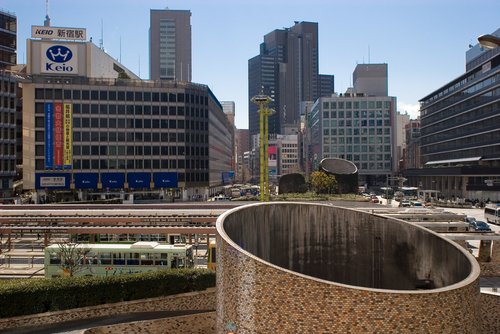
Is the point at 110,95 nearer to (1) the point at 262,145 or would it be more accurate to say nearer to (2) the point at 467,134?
(1) the point at 262,145

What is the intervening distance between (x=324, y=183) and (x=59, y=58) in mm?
55618

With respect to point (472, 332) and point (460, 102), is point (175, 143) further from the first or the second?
point (472, 332)

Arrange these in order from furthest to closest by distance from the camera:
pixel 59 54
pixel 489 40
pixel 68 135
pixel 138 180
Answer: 1. pixel 138 180
2. pixel 68 135
3. pixel 59 54
4. pixel 489 40

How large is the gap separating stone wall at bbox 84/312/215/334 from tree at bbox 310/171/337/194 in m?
67.4

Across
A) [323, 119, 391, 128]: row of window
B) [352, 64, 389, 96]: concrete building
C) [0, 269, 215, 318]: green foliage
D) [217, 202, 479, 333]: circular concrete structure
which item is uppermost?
[352, 64, 389, 96]: concrete building

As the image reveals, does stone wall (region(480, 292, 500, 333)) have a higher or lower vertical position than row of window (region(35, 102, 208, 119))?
lower

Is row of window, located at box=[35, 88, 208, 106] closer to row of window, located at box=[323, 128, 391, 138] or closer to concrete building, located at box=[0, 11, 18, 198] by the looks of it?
concrete building, located at box=[0, 11, 18, 198]

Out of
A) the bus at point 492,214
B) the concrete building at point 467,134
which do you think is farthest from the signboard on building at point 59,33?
the concrete building at point 467,134

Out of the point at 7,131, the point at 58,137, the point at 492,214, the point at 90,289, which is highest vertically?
the point at 7,131

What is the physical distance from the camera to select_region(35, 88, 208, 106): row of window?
9281 cm

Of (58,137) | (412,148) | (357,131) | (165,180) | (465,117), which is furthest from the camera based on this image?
(412,148)

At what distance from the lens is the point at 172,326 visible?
26484 millimetres

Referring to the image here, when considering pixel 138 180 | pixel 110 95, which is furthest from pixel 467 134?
pixel 110 95

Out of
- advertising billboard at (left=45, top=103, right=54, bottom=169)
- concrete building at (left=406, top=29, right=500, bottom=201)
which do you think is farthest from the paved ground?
concrete building at (left=406, top=29, right=500, bottom=201)
